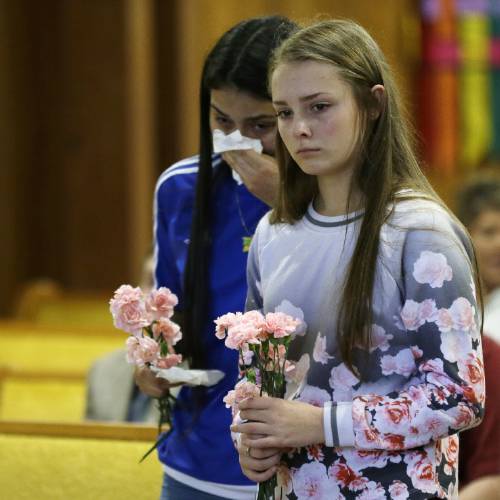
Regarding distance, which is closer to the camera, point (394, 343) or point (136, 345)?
point (394, 343)

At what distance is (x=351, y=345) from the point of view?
64.3 inches

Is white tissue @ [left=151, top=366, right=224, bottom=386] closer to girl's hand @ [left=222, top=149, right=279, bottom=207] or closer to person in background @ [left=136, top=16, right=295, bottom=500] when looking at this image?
person in background @ [left=136, top=16, right=295, bottom=500]

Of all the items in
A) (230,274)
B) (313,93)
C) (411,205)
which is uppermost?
(313,93)

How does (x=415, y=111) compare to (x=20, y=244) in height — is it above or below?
above

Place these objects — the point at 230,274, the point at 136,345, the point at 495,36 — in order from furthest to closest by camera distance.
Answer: the point at 495,36 → the point at 230,274 → the point at 136,345

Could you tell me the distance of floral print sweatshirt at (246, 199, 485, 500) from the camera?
159 centimetres

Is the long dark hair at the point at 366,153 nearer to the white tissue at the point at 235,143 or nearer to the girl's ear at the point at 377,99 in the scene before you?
the girl's ear at the point at 377,99

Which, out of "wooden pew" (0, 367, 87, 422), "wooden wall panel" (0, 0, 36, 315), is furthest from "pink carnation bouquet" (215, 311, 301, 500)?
"wooden wall panel" (0, 0, 36, 315)

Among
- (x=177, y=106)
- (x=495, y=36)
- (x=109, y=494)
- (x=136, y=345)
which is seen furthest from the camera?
(x=495, y=36)

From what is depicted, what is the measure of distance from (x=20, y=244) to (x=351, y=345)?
5.20 metres

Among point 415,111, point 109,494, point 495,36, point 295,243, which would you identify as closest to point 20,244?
point 415,111

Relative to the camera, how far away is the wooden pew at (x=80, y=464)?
2.56 m

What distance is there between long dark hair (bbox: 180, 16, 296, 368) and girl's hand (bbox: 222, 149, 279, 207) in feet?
0.37

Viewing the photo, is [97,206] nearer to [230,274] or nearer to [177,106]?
[177,106]
